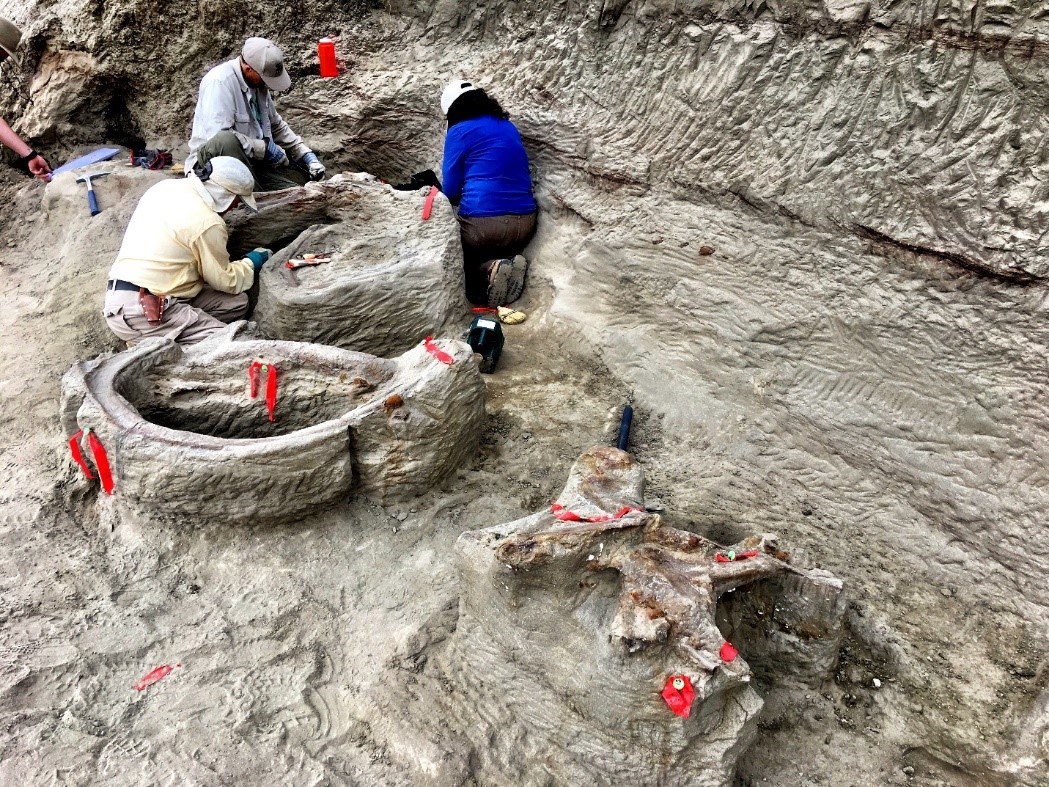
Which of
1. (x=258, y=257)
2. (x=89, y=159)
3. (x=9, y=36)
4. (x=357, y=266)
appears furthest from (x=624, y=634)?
(x=9, y=36)

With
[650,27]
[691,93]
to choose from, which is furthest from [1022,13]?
[650,27]

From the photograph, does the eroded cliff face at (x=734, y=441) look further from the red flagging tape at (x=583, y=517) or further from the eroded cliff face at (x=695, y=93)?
the red flagging tape at (x=583, y=517)

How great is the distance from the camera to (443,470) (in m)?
2.87

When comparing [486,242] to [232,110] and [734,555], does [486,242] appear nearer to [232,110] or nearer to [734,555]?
[232,110]

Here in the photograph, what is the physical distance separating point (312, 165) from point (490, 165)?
50.5 inches

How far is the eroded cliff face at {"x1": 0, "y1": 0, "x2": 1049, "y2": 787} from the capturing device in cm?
212

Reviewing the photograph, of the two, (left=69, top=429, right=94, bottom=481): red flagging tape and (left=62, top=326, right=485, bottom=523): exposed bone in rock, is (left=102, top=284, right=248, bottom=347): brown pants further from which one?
(left=69, top=429, right=94, bottom=481): red flagging tape

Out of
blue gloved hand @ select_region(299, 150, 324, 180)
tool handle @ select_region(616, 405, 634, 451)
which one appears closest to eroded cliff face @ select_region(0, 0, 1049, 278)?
blue gloved hand @ select_region(299, 150, 324, 180)

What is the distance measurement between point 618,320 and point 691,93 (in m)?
1.10

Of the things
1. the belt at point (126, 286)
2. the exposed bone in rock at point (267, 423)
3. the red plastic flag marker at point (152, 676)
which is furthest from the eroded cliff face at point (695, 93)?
the red plastic flag marker at point (152, 676)

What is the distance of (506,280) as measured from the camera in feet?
13.9

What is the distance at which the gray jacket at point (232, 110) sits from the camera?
4.20 metres

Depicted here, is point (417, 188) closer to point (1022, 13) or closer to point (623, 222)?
point (623, 222)

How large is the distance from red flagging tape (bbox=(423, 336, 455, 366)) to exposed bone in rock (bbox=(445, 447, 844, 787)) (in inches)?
30.0
